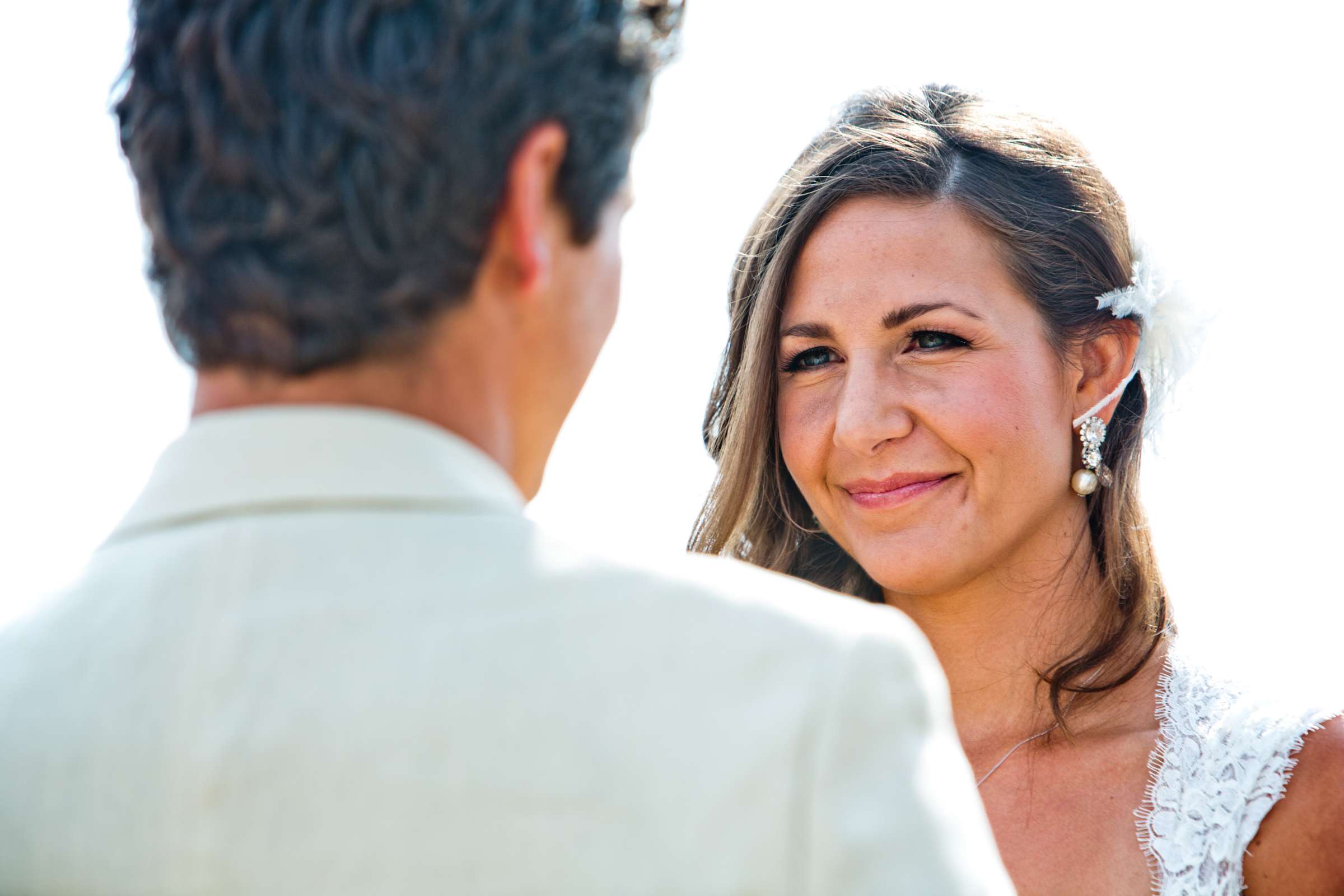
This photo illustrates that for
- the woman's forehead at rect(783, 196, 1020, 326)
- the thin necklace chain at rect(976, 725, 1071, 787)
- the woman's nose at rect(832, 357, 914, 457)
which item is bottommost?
the thin necklace chain at rect(976, 725, 1071, 787)

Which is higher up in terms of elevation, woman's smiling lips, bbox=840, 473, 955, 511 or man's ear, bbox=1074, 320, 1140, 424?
man's ear, bbox=1074, 320, 1140, 424

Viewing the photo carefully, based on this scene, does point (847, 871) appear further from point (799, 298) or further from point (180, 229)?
point (799, 298)

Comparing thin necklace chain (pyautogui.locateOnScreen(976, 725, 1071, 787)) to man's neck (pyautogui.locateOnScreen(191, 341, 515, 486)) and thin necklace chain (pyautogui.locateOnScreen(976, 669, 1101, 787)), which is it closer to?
thin necklace chain (pyautogui.locateOnScreen(976, 669, 1101, 787))

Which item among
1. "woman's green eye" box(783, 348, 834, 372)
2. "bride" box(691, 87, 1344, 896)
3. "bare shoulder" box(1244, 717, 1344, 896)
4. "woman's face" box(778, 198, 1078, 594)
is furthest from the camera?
"woman's green eye" box(783, 348, 834, 372)

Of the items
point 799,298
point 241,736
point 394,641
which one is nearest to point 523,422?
point 394,641

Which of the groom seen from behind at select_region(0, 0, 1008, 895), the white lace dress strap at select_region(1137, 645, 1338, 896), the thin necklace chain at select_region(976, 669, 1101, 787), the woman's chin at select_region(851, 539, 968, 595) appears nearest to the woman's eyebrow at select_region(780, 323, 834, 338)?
the woman's chin at select_region(851, 539, 968, 595)

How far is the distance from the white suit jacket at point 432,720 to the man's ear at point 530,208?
7.3 inches

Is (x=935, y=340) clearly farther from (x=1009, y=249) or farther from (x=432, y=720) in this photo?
(x=432, y=720)

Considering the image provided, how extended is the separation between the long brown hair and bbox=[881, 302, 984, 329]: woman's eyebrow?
197 mm

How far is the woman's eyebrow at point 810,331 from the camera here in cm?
351

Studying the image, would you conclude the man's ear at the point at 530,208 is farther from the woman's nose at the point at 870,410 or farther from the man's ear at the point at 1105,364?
the man's ear at the point at 1105,364

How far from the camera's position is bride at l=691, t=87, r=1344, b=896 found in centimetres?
316

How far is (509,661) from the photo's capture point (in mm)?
1220

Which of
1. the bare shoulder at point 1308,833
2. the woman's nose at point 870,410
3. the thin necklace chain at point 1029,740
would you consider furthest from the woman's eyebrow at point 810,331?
the bare shoulder at point 1308,833
